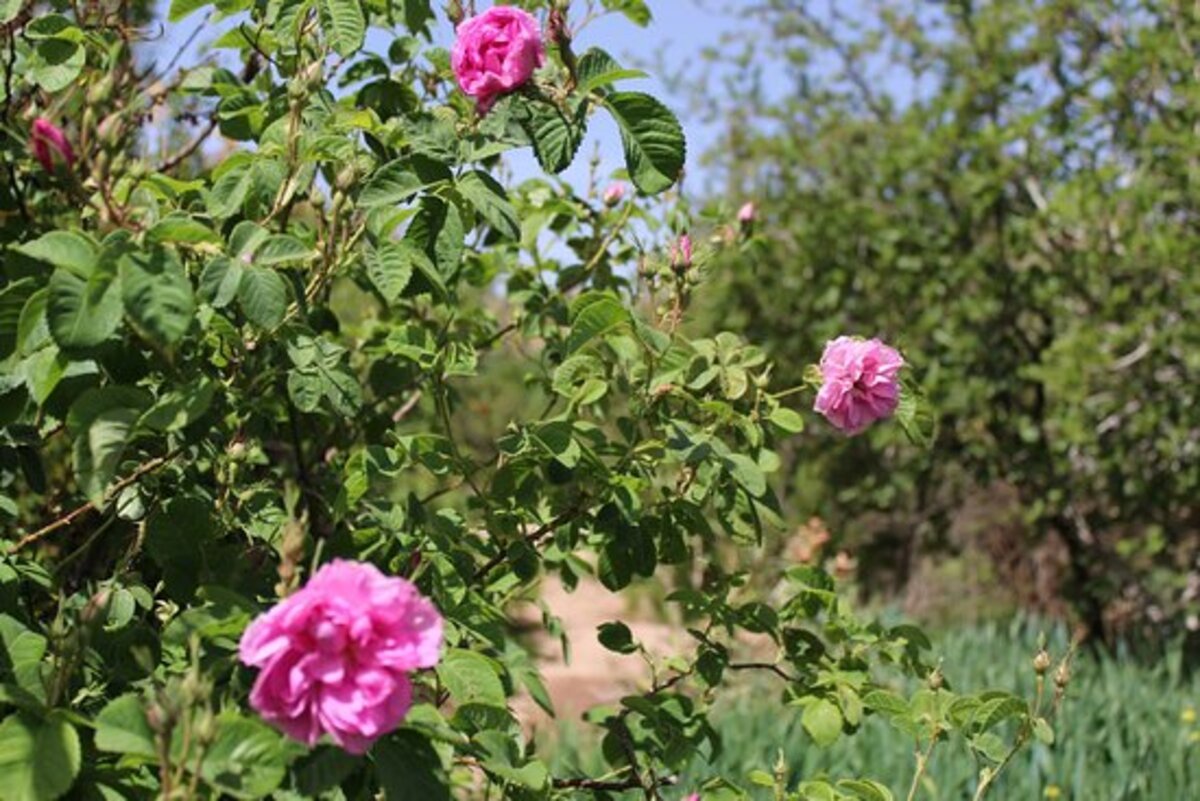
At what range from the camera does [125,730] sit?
100 centimetres

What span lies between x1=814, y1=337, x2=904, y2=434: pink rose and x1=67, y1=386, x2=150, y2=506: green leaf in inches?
29.4

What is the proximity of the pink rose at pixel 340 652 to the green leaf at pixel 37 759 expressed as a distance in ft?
0.66

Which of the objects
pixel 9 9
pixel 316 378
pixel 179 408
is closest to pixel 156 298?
pixel 179 408

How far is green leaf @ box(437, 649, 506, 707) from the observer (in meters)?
1.25

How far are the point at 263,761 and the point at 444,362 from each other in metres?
0.80

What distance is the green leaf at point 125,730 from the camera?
3.21ft

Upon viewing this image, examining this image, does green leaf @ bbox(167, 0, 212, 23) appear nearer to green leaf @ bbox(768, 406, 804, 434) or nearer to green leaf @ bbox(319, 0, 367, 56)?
green leaf @ bbox(319, 0, 367, 56)

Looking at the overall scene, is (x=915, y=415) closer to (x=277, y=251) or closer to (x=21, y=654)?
(x=277, y=251)

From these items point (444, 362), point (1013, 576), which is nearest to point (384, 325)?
point (444, 362)

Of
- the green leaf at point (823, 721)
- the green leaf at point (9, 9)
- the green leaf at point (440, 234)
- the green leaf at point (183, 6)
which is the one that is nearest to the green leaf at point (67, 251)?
the green leaf at point (440, 234)

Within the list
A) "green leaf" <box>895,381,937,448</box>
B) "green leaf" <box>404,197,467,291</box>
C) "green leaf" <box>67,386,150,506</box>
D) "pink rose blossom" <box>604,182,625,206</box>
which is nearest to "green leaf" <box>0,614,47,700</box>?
"green leaf" <box>67,386,150,506</box>

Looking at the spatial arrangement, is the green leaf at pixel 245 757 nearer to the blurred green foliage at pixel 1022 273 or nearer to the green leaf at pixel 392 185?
the green leaf at pixel 392 185

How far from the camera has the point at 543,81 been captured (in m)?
1.38

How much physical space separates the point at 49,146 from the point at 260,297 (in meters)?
0.20
